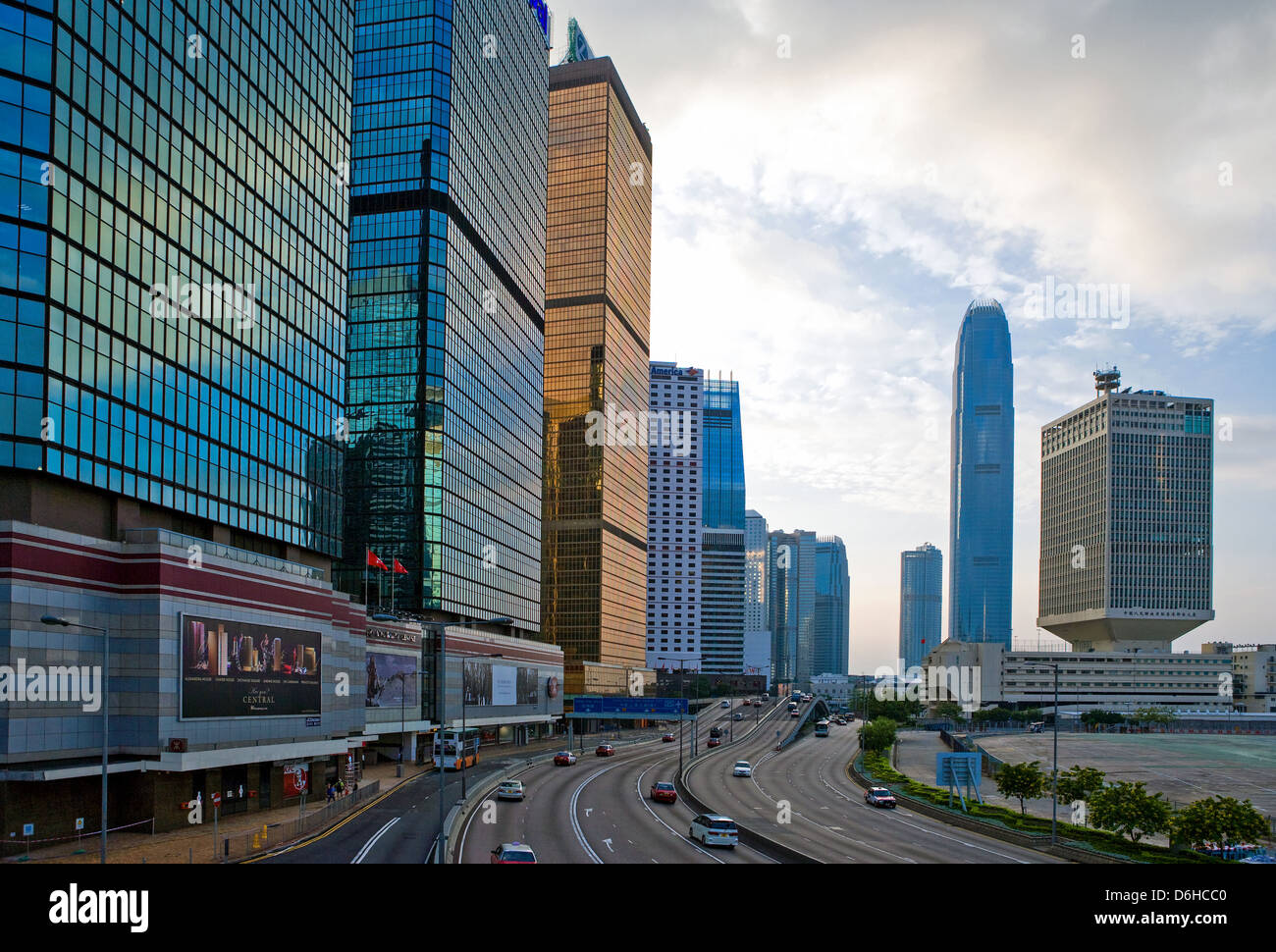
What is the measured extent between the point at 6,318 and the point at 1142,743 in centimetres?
16820

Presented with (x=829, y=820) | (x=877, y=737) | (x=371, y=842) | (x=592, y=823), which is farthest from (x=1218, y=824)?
(x=877, y=737)

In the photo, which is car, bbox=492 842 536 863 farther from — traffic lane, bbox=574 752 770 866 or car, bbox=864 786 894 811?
car, bbox=864 786 894 811

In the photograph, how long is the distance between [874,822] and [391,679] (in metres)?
47.6

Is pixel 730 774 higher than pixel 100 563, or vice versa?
pixel 100 563

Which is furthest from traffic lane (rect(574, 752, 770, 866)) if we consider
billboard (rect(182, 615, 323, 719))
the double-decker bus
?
billboard (rect(182, 615, 323, 719))

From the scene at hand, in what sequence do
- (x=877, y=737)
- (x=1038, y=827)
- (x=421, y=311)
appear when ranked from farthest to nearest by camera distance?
(x=421, y=311), (x=877, y=737), (x=1038, y=827)

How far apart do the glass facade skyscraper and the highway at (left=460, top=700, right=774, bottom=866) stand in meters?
23.5

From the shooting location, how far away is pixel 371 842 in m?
47.3

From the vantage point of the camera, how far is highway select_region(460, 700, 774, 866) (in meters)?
45.2

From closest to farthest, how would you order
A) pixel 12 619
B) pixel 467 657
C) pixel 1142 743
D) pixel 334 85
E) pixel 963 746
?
pixel 12 619 → pixel 334 85 → pixel 467 657 → pixel 963 746 → pixel 1142 743

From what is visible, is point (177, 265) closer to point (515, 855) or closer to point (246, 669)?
point (246, 669)
